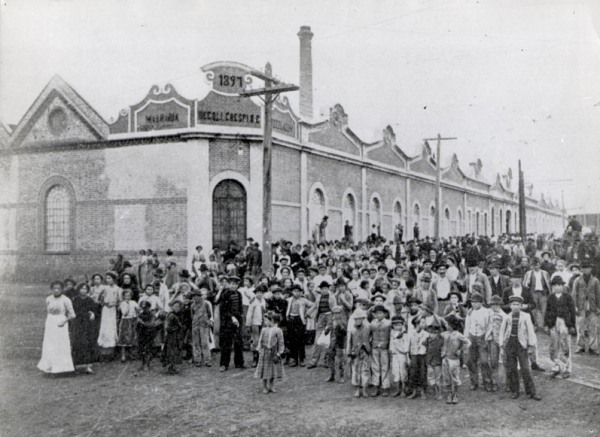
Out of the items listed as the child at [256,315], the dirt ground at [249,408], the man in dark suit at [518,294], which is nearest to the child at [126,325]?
the dirt ground at [249,408]

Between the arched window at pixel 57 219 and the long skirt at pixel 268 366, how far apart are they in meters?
15.9

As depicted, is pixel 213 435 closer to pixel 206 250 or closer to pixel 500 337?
pixel 500 337

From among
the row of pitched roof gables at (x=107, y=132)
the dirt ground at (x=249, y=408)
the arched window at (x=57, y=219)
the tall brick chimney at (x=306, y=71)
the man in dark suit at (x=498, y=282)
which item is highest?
the tall brick chimney at (x=306, y=71)

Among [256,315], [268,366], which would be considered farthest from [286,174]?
[268,366]

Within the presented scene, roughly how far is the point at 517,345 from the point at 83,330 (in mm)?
7638

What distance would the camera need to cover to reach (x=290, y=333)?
445 inches

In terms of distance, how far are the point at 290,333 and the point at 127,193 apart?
485 inches

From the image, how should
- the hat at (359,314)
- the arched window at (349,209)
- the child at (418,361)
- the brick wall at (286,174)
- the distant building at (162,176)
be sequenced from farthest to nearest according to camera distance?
the arched window at (349,209), the brick wall at (286,174), the distant building at (162,176), the hat at (359,314), the child at (418,361)

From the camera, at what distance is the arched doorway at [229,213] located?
2061cm

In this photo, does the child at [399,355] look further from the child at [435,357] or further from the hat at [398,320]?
the child at [435,357]

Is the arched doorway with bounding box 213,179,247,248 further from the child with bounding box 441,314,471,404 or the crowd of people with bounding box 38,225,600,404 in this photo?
the child with bounding box 441,314,471,404

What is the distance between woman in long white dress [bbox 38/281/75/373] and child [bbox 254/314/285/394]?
3.59 metres

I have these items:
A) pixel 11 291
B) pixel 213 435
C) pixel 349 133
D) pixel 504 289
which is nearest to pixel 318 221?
pixel 349 133

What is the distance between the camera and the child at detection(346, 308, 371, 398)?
9.13m
